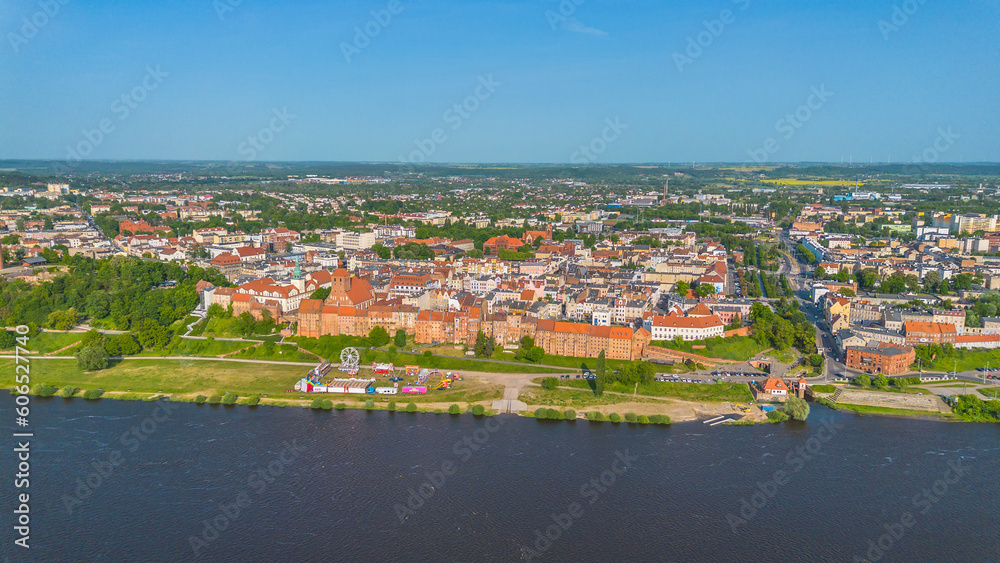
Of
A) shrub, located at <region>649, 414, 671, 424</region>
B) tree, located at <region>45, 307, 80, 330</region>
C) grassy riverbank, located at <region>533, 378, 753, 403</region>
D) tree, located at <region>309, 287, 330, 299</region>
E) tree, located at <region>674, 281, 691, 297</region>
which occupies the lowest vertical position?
shrub, located at <region>649, 414, 671, 424</region>

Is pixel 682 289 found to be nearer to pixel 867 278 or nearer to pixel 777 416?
pixel 867 278

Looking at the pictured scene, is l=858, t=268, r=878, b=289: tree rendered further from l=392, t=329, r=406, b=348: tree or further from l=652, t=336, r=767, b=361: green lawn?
l=392, t=329, r=406, b=348: tree

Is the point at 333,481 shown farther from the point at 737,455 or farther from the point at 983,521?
the point at 983,521

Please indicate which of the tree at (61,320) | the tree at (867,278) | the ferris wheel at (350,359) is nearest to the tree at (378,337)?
the ferris wheel at (350,359)

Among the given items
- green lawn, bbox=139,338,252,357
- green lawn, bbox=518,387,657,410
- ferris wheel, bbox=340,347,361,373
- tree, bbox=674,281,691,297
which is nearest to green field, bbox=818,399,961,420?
green lawn, bbox=518,387,657,410

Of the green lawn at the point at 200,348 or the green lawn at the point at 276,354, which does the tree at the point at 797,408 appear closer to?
the green lawn at the point at 276,354

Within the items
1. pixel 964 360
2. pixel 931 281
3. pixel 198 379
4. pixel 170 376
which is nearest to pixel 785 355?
pixel 964 360
